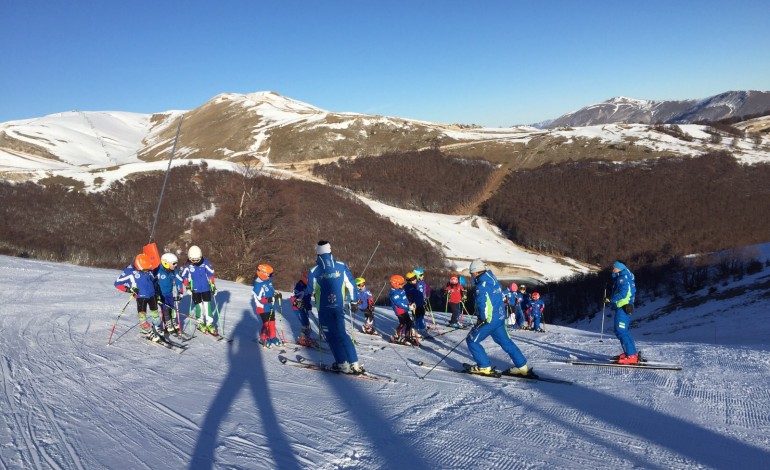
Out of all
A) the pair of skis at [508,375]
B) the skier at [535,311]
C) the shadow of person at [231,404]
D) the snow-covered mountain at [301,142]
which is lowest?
the skier at [535,311]

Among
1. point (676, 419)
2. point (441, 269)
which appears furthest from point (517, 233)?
point (676, 419)

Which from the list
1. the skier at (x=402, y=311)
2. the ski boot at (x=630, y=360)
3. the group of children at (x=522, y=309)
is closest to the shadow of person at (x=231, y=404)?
the skier at (x=402, y=311)

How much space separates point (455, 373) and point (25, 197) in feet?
146

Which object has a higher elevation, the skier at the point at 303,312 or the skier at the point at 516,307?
the skier at the point at 303,312

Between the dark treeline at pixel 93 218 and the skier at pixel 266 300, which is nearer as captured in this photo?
the skier at pixel 266 300

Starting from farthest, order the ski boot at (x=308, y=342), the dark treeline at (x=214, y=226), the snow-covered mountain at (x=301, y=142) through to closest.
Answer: the snow-covered mountain at (x=301, y=142)
the dark treeline at (x=214, y=226)
the ski boot at (x=308, y=342)

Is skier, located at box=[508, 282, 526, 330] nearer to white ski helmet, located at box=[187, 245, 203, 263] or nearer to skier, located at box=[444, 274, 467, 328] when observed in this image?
skier, located at box=[444, 274, 467, 328]

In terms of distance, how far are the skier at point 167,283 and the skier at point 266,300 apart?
1971mm

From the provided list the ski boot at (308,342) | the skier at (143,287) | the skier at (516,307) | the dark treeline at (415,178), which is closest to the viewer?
the skier at (143,287)

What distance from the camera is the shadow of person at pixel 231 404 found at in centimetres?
429

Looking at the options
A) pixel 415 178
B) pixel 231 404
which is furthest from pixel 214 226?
pixel 415 178

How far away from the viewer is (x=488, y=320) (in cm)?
761

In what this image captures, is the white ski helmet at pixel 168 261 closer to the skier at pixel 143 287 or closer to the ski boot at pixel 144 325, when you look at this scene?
the skier at pixel 143 287

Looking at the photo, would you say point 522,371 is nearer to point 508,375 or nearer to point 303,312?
point 508,375
